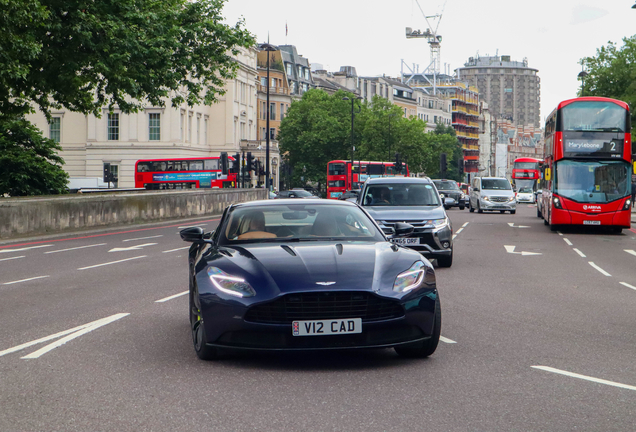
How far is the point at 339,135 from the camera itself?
9806 cm

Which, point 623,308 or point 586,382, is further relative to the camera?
point 623,308

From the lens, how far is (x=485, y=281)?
13211 mm

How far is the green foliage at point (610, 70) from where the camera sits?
2158 inches

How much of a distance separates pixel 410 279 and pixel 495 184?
43863mm

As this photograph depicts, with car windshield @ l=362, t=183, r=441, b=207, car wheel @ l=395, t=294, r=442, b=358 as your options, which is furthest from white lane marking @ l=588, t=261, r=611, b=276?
car wheel @ l=395, t=294, r=442, b=358

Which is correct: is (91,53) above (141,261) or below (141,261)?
above

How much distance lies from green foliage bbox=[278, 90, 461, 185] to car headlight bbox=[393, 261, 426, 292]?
90596mm

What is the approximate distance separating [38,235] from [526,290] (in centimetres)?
1704

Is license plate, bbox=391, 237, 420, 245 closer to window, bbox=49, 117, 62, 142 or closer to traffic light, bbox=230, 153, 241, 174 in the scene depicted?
traffic light, bbox=230, 153, 241, 174

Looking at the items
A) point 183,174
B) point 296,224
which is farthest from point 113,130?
point 296,224

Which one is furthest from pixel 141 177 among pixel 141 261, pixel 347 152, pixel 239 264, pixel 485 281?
pixel 239 264

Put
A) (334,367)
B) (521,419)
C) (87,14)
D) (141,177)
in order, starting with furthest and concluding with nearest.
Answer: (141,177), (87,14), (334,367), (521,419)

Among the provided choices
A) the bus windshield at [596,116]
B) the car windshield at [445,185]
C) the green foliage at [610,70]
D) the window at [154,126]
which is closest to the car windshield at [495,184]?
the car windshield at [445,185]

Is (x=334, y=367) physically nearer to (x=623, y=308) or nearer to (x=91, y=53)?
(x=623, y=308)
